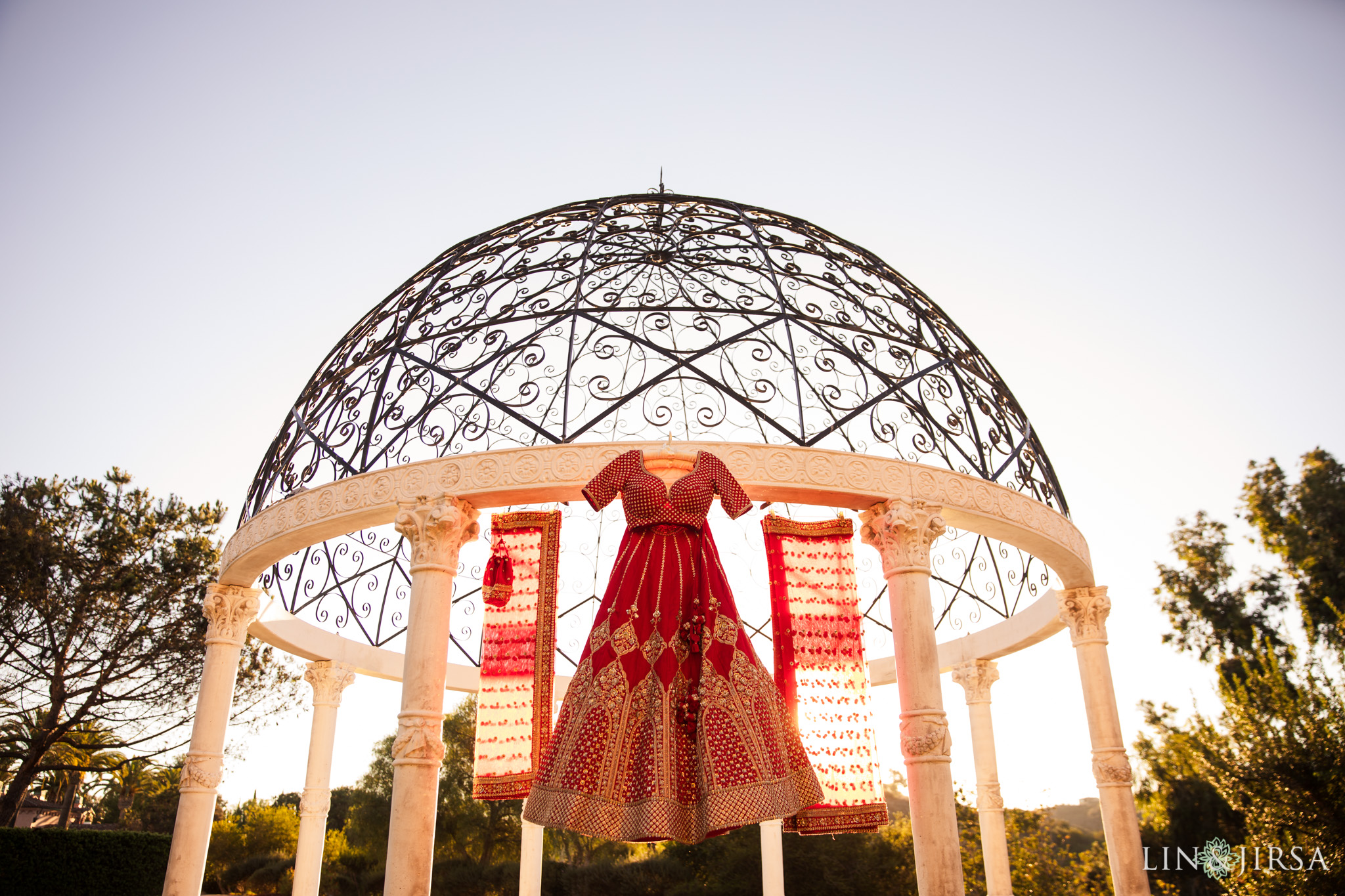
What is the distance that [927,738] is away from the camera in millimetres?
7430

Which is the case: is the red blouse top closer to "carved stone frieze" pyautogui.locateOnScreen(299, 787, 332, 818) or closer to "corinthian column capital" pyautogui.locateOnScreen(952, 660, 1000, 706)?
"corinthian column capital" pyautogui.locateOnScreen(952, 660, 1000, 706)

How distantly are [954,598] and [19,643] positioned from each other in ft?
54.7

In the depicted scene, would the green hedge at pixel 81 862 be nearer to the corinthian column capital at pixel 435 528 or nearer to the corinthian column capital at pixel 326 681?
the corinthian column capital at pixel 326 681

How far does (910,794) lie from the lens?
24.9ft

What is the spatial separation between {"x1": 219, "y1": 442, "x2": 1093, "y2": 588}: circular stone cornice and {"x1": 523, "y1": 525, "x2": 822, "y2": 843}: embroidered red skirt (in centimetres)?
145

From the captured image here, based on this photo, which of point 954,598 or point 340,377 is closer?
point 340,377

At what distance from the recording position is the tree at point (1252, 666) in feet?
35.7

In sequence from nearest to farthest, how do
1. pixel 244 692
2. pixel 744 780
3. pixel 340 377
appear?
pixel 744 780, pixel 340 377, pixel 244 692

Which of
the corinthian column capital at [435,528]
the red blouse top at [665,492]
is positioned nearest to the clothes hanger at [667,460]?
the red blouse top at [665,492]

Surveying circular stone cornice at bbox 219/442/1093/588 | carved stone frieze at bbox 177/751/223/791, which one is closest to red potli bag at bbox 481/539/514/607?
circular stone cornice at bbox 219/442/1093/588

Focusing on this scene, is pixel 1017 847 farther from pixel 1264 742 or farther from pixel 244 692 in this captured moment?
pixel 244 692

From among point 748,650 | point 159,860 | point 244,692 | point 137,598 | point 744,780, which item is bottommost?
point 159,860

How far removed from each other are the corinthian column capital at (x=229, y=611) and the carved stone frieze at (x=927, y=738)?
7560mm

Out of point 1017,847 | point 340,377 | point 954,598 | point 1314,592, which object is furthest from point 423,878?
point 1314,592
